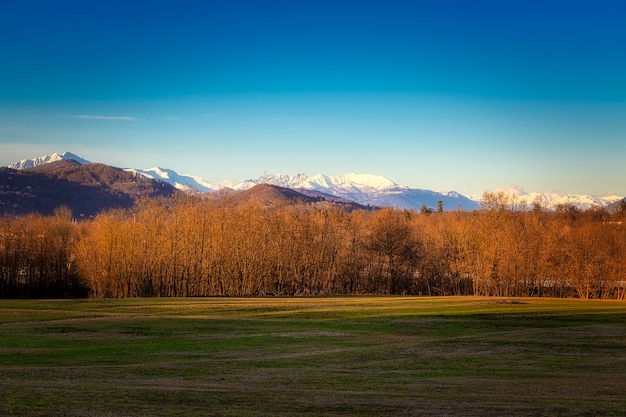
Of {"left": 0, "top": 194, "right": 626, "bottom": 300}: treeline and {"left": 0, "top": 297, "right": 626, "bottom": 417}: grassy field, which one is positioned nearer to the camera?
{"left": 0, "top": 297, "right": 626, "bottom": 417}: grassy field

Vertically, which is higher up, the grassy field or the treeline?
the treeline

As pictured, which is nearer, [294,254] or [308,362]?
[308,362]

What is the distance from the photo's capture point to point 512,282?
265ft

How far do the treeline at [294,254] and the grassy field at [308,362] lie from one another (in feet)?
92.7

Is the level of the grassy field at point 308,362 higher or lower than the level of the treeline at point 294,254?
lower

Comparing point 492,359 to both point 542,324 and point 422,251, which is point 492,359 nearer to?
point 542,324

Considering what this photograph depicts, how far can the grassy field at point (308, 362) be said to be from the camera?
1582cm

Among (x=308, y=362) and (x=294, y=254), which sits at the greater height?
(x=294, y=254)

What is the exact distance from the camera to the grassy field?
15820 mm

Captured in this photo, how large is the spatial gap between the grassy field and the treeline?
2826cm

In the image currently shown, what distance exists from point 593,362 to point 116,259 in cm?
6140

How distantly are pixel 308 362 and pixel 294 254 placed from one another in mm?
60365

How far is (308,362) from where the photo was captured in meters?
24.9

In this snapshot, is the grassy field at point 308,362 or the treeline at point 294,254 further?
the treeline at point 294,254
